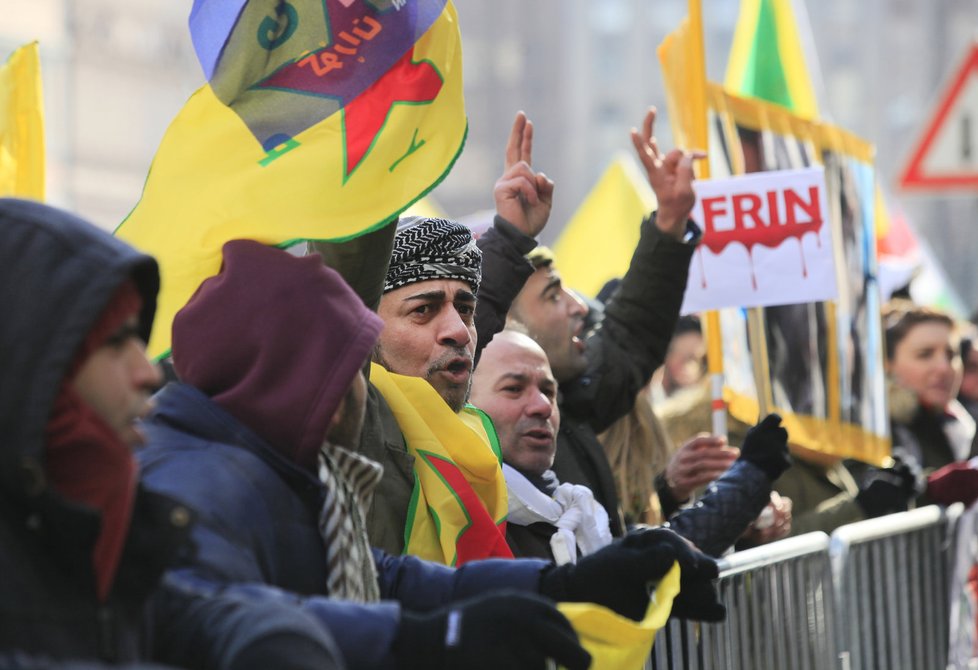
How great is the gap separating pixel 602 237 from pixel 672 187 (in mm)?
4509

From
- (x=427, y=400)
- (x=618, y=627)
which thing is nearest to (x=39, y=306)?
(x=618, y=627)

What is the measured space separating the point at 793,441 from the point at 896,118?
5810cm

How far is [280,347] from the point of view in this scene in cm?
291

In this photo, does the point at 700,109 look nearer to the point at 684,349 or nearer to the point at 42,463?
the point at 684,349

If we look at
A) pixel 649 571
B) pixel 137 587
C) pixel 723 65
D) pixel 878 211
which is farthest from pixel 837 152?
pixel 723 65

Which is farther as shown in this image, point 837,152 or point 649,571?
point 837,152

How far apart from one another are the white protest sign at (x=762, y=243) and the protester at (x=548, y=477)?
109 cm

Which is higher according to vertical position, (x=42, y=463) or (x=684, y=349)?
(x=42, y=463)

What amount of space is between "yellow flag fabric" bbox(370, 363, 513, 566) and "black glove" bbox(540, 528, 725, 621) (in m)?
0.69

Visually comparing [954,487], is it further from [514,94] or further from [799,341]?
[514,94]

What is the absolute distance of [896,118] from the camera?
2474 inches

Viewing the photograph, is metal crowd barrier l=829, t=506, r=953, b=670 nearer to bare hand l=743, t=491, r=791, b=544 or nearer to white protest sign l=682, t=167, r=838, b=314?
bare hand l=743, t=491, r=791, b=544

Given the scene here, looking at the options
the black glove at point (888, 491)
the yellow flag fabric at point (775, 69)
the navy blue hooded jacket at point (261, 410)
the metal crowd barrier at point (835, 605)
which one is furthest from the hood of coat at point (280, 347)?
the yellow flag fabric at point (775, 69)

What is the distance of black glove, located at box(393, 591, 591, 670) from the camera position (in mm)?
2529
